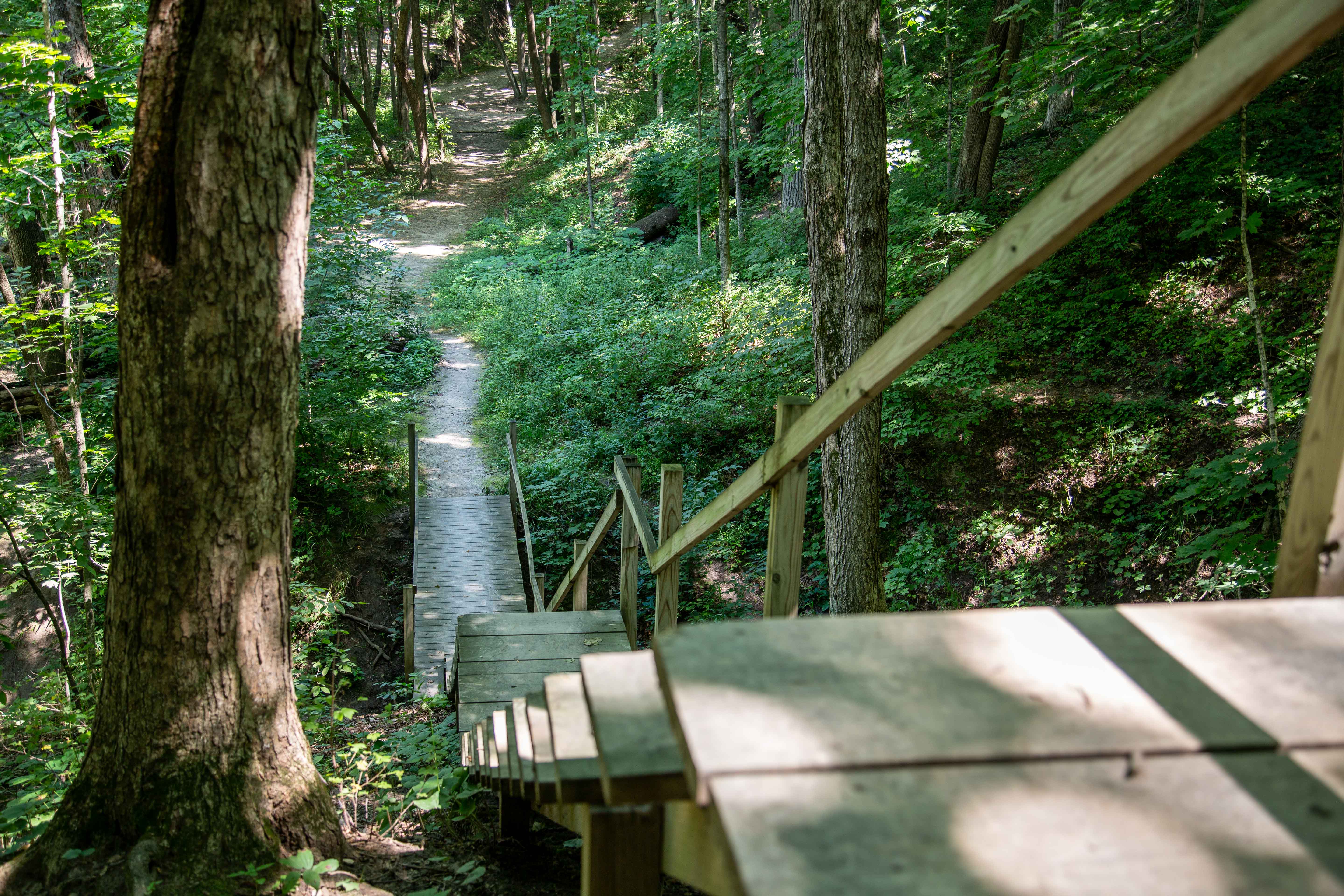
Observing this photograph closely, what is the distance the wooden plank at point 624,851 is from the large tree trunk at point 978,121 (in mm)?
11054

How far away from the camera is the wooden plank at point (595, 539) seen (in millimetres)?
5469

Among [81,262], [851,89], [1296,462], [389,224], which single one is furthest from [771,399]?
[389,224]

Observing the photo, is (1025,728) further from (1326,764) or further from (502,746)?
(502,746)

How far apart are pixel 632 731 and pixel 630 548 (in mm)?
3916

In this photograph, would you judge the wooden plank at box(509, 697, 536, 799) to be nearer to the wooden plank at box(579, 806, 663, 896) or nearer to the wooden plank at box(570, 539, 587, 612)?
the wooden plank at box(579, 806, 663, 896)

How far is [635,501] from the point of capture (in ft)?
16.3

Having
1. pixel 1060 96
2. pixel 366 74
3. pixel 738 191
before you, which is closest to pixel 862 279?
pixel 1060 96

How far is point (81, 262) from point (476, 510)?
201 inches

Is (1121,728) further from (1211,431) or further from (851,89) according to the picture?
(1211,431)

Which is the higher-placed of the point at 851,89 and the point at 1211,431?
the point at 851,89

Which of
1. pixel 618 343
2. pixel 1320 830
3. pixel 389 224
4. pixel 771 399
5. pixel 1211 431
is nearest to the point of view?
pixel 1320 830

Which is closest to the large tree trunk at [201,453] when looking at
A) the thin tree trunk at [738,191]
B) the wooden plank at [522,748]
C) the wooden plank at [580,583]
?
the wooden plank at [522,748]

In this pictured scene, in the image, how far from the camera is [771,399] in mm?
10359

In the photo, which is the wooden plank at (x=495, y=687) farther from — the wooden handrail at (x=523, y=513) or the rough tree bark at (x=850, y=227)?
the wooden handrail at (x=523, y=513)
